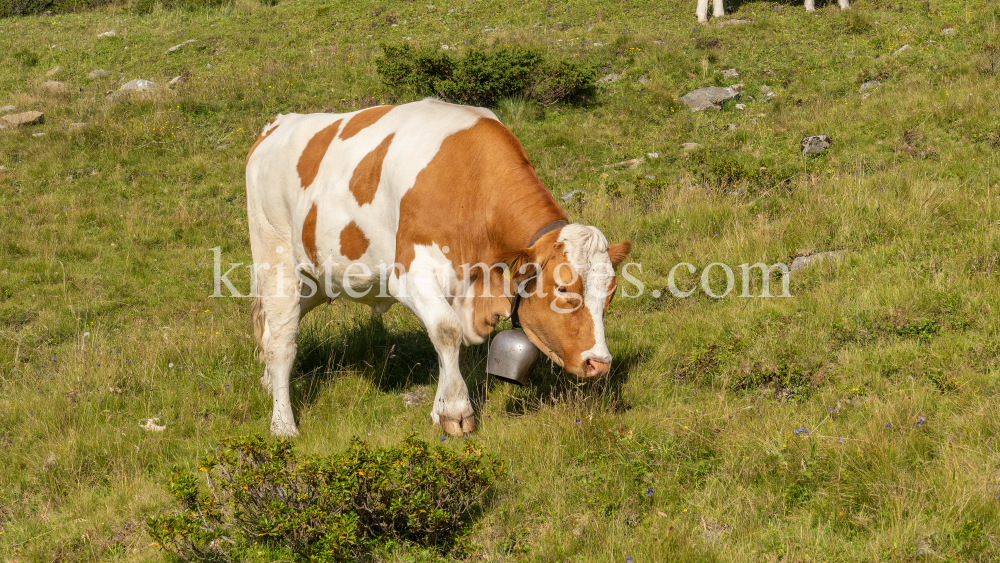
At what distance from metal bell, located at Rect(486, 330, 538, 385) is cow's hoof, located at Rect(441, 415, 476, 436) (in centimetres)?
43

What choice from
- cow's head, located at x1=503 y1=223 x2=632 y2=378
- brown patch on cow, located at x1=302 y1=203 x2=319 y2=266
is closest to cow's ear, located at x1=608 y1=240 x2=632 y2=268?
cow's head, located at x1=503 y1=223 x2=632 y2=378

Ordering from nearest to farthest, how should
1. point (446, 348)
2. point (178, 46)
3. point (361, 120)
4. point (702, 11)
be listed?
point (446, 348) → point (361, 120) → point (702, 11) → point (178, 46)

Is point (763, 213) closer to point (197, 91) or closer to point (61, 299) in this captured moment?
point (61, 299)

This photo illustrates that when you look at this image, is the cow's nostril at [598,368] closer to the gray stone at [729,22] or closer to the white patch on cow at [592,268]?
the white patch on cow at [592,268]

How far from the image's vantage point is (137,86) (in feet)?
53.3

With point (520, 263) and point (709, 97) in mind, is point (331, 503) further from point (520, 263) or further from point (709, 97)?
point (709, 97)

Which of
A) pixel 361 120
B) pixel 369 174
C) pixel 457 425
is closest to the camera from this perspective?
pixel 457 425

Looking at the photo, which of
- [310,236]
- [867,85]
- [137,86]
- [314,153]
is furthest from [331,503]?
[137,86]

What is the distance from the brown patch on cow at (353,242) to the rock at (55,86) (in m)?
13.4

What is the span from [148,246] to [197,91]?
599 centimetres

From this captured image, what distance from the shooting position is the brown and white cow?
4688mm

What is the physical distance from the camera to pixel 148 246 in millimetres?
10172

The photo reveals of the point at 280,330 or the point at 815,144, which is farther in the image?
the point at 815,144

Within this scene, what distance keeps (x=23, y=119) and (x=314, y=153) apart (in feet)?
35.8
